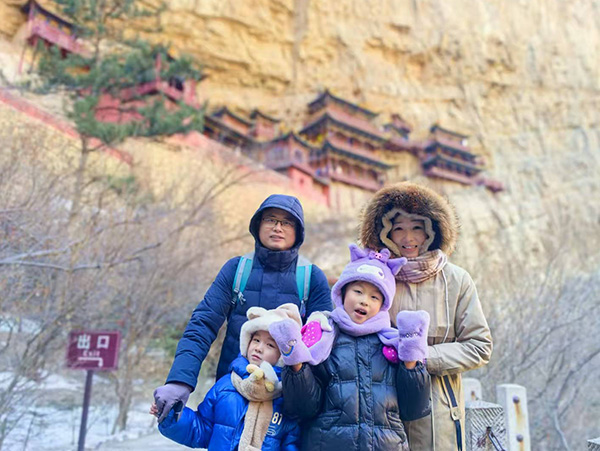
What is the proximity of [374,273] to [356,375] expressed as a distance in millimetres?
394

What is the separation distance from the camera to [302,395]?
1.59 meters

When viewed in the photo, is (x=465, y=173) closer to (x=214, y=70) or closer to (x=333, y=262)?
(x=214, y=70)

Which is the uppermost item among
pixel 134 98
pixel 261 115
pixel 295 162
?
pixel 261 115

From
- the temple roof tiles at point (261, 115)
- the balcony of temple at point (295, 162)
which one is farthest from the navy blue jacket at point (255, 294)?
the temple roof tiles at point (261, 115)

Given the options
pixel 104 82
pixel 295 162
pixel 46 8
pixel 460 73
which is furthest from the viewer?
pixel 460 73

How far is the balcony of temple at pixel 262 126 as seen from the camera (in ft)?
78.6

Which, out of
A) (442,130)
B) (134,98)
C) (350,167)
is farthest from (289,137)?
(442,130)

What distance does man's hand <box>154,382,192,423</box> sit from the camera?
165 centimetres

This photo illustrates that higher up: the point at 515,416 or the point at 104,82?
the point at 104,82

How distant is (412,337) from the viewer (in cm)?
159

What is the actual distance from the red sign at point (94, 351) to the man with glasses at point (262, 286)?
2713 mm

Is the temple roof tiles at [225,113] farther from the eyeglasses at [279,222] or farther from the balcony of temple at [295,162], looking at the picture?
the eyeglasses at [279,222]

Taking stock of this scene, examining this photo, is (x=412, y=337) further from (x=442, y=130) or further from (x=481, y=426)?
(x=442, y=130)

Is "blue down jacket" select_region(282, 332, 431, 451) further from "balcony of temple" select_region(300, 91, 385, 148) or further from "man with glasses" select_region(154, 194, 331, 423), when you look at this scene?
"balcony of temple" select_region(300, 91, 385, 148)
